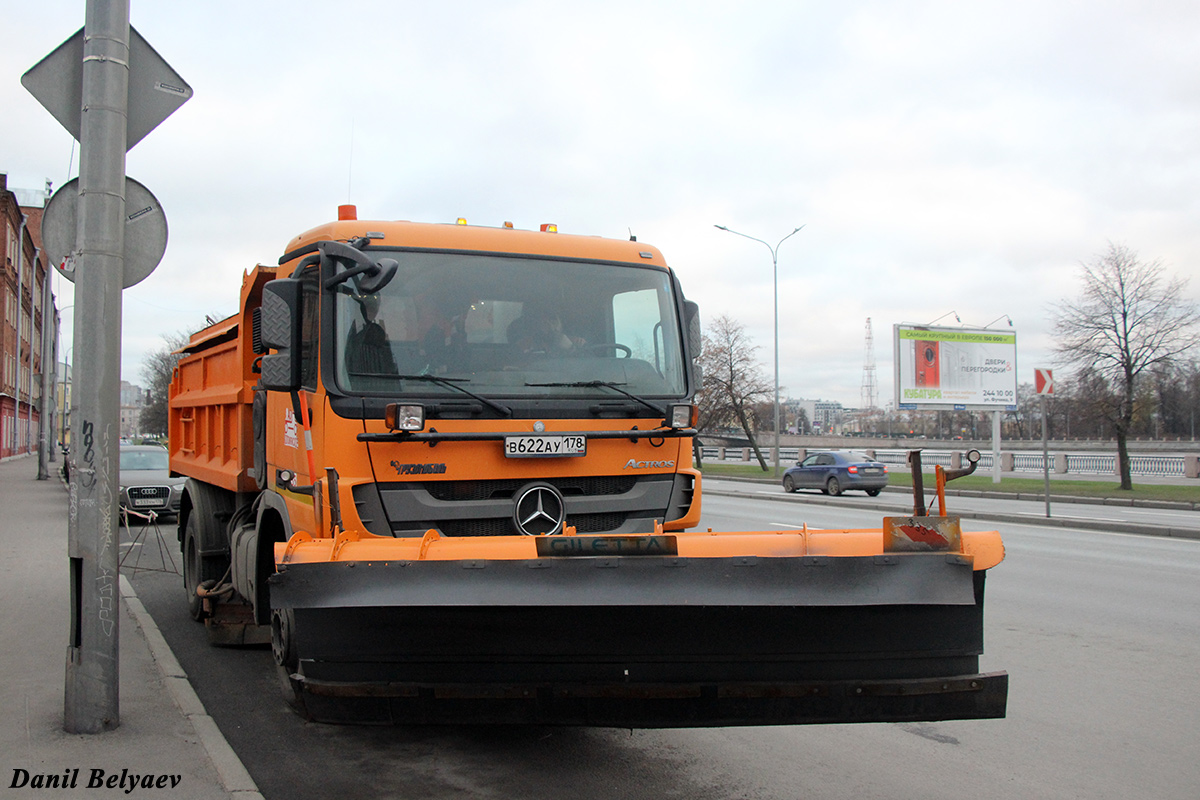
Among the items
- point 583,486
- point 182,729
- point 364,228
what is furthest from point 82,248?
point 583,486

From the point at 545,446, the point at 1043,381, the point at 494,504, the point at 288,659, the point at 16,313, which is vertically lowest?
the point at 288,659

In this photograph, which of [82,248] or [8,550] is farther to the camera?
[8,550]

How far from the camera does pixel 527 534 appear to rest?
185 inches

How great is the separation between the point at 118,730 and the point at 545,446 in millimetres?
2609

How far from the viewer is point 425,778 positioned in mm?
4570

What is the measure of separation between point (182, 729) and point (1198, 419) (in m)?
92.1

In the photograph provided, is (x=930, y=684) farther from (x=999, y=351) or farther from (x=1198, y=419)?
(x=1198, y=419)

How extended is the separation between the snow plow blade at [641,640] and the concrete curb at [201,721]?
2.09ft

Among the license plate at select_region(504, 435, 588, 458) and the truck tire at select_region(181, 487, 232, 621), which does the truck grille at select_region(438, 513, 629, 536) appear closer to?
the license plate at select_region(504, 435, 588, 458)

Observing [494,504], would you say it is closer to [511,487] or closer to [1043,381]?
[511,487]

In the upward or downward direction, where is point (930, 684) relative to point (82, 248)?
downward

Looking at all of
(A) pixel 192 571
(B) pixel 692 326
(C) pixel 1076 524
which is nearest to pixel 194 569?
(A) pixel 192 571

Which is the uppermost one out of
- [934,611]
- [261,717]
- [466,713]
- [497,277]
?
[497,277]

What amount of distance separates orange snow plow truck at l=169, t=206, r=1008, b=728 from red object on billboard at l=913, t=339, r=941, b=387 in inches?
1407
